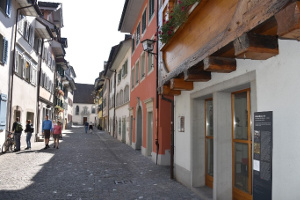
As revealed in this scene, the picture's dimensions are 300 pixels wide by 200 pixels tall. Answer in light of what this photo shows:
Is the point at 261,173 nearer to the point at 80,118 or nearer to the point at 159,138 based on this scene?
the point at 159,138

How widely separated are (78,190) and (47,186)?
0.91m

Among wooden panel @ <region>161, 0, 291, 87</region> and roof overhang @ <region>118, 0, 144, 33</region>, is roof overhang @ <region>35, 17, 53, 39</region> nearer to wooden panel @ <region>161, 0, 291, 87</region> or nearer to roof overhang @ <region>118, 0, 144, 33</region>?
roof overhang @ <region>118, 0, 144, 33</region>

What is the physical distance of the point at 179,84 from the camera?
657 centimetres

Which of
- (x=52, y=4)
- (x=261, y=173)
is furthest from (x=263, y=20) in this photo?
(x=52, y=4)

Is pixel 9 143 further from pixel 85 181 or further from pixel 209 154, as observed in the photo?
pixel 209 154

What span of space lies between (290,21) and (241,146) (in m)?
3.33

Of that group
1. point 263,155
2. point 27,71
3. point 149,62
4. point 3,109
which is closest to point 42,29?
point 27,71

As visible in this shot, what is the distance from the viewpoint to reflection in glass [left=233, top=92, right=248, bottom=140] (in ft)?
16.9

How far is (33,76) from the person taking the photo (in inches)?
737

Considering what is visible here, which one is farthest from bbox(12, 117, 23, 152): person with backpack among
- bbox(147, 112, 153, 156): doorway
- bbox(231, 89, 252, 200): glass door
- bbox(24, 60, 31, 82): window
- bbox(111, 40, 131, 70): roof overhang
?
bbox(231, 89, 252, 200): glass door

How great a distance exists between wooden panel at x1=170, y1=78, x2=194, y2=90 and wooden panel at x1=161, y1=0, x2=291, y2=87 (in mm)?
142

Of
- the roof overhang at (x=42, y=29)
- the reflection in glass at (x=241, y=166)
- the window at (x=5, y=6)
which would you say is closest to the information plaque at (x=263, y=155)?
the reflection in glass at (x=241, y=166)

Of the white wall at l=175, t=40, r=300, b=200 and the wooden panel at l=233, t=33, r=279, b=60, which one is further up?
the wooden panel at l=233, t=33, r=279, b=60

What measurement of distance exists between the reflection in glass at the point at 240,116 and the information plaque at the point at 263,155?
1134 mm
